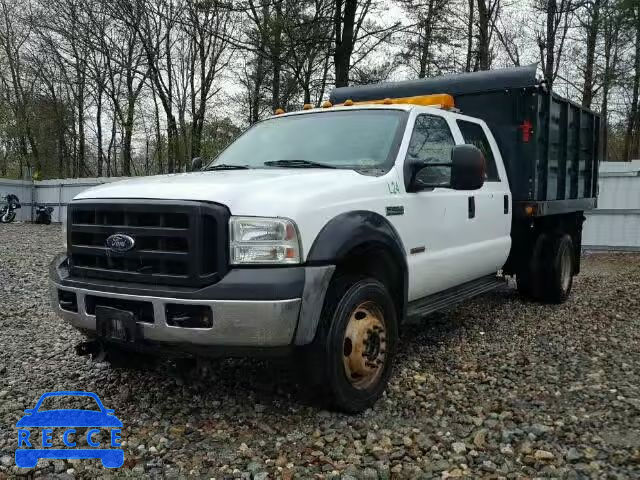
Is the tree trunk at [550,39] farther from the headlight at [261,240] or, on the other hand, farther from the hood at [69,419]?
the hood at [69,419]

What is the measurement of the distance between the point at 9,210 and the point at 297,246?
70.8 ft

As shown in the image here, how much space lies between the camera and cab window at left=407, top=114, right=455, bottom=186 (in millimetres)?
4406

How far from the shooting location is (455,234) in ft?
15.7

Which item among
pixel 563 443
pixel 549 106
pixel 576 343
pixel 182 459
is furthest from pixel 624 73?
pixel 182 459

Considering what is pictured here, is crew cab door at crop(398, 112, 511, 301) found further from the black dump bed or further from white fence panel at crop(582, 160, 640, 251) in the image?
white fence panel at crop(582, 160, 640, 251)

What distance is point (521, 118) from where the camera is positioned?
19.5ft

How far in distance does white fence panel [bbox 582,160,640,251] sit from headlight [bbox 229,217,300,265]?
36.4ft

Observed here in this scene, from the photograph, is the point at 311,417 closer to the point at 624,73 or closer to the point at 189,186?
the point at 189,186

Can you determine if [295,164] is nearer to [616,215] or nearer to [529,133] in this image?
[529,133]

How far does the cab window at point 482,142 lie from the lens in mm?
5355

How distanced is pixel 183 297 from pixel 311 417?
1127 mm

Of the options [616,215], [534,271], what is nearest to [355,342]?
[534,271]

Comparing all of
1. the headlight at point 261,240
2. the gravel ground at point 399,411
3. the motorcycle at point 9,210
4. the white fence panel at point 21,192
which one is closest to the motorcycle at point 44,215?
the motorcycle at point 9,210

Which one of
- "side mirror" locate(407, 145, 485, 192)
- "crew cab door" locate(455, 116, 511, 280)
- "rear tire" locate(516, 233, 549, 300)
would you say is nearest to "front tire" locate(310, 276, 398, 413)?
"side mirror" locate(407, 145, 485, 192)
